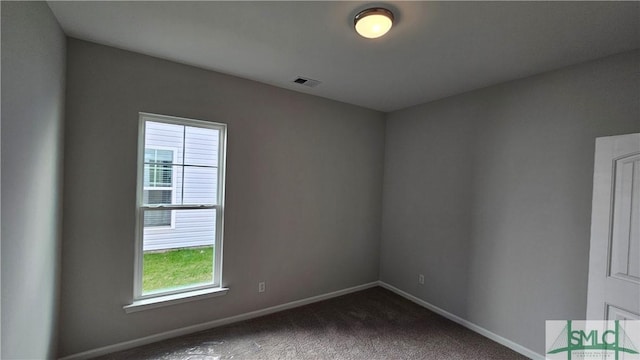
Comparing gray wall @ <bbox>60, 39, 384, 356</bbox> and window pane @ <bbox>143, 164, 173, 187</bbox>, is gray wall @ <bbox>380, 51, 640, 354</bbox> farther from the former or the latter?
window pane @ <bbox>143, 164, 173, 187</bbox>

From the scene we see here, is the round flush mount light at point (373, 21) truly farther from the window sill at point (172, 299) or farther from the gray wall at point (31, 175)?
the window sill at point (172, 299)

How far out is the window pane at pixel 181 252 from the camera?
2.52 meters

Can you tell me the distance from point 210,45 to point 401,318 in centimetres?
341

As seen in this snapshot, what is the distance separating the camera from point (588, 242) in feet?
7.06

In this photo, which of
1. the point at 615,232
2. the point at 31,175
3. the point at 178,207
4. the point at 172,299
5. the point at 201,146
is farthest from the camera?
the point at 201,146

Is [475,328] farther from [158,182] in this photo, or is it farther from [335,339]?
[158,182]

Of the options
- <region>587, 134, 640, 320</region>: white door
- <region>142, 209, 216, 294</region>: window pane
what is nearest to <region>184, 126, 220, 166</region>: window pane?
<region>142, 209, 216, 294</region>: window pane

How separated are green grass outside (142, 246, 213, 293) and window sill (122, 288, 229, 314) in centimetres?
10

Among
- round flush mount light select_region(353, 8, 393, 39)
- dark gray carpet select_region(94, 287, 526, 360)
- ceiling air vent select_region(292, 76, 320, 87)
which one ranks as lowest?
dark gray carpet select_region(94, 287, 526, 360)

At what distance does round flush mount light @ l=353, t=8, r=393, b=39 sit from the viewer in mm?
1647

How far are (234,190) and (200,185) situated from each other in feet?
1.12

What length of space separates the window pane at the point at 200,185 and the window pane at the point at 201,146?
77mm

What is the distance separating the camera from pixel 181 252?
2.67 m

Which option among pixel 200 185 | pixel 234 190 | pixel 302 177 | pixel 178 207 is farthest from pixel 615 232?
pixel 178 207
